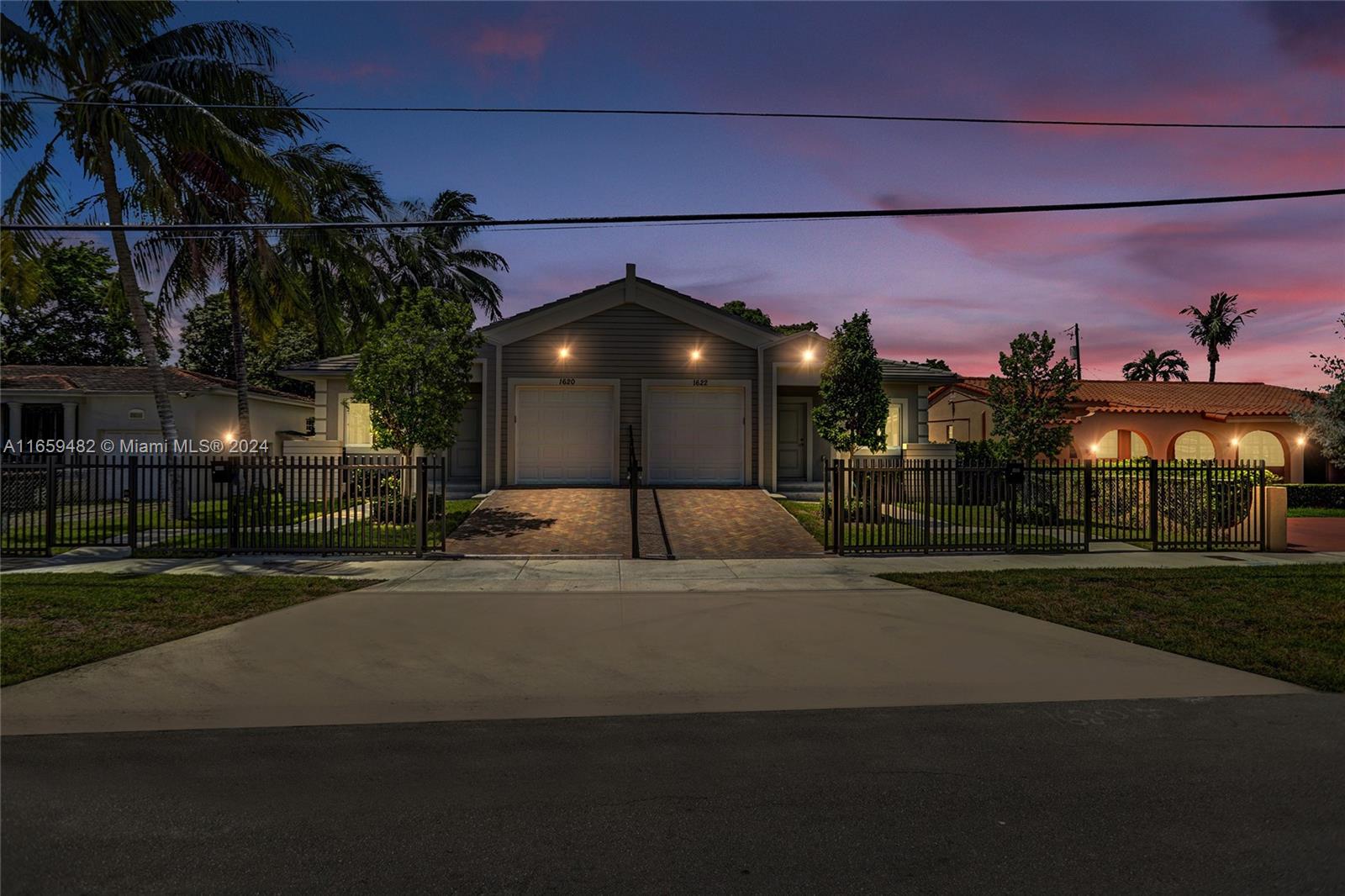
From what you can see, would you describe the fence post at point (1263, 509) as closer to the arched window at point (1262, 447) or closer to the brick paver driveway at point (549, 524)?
the brick paver driveway at point (549, 524)

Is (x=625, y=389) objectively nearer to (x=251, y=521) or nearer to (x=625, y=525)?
(x=625, y=525)

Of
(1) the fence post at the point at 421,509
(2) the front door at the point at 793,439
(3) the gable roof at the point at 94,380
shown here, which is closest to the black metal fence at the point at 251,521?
(1) the fence post at the point at 421,509

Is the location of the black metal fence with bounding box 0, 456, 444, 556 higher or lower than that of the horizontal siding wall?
lower

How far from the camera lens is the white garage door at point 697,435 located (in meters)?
20.1

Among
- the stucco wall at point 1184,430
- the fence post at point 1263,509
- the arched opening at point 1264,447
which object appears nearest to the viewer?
the fence post at point 1263,509

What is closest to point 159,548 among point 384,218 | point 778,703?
point 778,703

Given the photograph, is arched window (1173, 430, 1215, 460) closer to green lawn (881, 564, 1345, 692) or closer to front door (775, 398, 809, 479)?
front door (775, 398, 809, 479)

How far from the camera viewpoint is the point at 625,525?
1528 cm

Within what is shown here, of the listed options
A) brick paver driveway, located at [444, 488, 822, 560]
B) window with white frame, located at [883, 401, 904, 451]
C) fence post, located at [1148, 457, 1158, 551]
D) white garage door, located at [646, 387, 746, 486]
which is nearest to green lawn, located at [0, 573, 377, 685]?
brick paver driveway, located at [444, 488, 822, 560]

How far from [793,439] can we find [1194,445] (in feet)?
61.0

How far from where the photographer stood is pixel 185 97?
15172 mm

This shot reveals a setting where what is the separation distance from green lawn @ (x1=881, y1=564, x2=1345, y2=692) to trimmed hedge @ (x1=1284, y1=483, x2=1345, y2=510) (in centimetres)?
1557

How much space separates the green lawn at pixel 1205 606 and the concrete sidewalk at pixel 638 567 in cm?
78

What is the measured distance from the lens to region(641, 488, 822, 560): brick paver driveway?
13.5 meters
